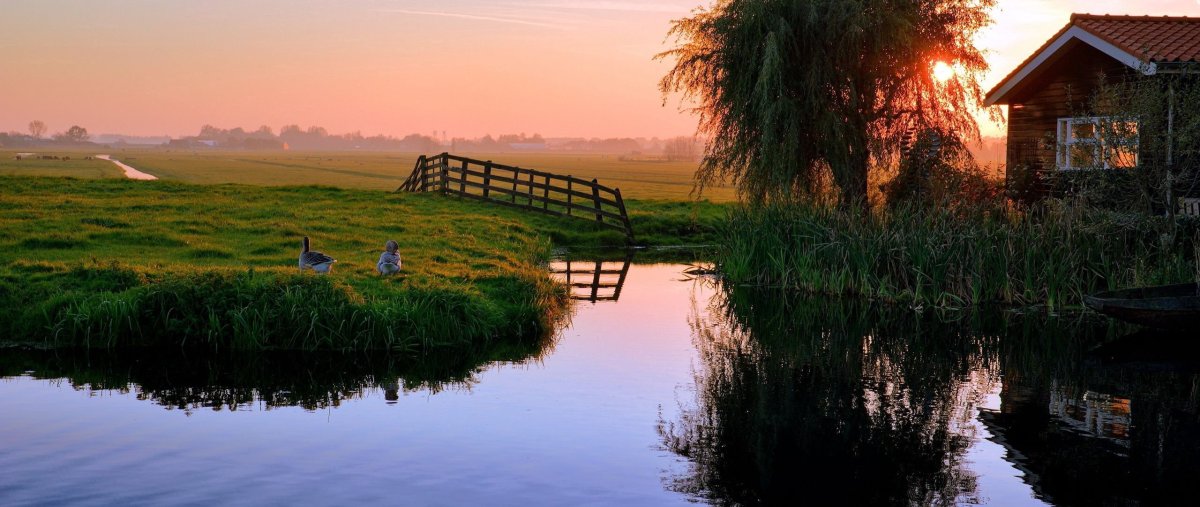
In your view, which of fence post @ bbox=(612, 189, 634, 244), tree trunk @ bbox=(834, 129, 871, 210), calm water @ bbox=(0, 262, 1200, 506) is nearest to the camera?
calm water @ bbox=(0, 262, 1200, 506)

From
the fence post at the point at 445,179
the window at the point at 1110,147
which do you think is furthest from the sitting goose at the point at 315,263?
the fence post at the point at 445,179

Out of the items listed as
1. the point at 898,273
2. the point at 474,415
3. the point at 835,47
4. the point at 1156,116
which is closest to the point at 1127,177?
the point at 1156,116

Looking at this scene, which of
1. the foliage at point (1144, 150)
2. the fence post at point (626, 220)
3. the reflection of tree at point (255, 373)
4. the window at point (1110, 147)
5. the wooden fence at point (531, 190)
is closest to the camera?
the reflection of tree at point (255, 373)

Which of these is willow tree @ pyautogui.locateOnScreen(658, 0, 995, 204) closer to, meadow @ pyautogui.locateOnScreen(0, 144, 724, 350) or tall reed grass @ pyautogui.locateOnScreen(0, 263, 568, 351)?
meadow @ pyautogui.locateOnScreen(0, 144, 724, 350)

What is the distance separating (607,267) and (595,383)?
1355 cm

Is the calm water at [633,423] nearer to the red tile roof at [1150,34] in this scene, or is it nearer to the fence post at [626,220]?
the red tile roof at [1150,34]

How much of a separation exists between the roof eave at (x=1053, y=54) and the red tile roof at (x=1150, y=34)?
0.13 metres

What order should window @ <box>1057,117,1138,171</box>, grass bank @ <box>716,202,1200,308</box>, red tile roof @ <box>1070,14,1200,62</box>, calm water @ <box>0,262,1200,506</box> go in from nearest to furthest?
calm water @ <box>0,262,1200,506</box>
grass bank @ <box>716,202,1200,308</box>
window @ <box>1057,117,1138,171</box>
red tile roof @ <box>1070,14,1200,62</box>

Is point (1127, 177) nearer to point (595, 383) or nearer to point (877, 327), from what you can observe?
point (877, 327)

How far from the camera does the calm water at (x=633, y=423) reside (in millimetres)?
8797

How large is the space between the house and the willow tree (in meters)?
1.61

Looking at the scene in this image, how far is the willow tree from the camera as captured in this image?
27750mm

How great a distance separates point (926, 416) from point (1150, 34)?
18044 millimetres

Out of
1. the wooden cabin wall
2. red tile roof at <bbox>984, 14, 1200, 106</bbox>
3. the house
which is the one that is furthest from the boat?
the wooden cabin wall
